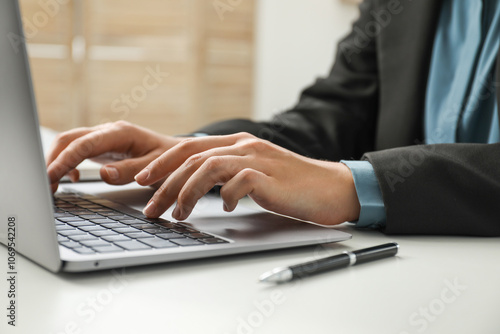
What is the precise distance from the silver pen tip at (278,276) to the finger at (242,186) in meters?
0.15

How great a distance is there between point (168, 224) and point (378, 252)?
210 mm

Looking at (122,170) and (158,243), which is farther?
(122,170)

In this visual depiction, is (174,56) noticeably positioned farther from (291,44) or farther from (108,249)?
(108,249)

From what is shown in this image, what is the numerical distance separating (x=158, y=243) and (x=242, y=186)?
0.13 m

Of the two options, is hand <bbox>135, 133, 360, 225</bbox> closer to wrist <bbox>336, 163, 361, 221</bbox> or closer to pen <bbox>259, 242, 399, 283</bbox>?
wrist <bbox>336, 163, 361, 221</bbox>

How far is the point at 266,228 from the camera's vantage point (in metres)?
0.62

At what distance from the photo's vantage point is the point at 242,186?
24.0 inches

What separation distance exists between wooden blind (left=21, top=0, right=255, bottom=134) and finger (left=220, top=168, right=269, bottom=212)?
2.81 metres

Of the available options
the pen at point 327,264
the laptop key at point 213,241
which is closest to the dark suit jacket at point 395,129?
the pen at point 327,264

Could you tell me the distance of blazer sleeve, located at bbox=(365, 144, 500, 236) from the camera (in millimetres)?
668

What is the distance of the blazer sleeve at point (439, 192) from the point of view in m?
0.67

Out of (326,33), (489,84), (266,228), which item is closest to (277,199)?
(266,228)

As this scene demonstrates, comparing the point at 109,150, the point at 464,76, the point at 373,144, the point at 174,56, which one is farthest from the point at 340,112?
the point at 174,56


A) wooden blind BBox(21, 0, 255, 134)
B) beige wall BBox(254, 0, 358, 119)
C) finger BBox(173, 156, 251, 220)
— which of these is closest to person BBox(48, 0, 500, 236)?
finger BBox(173, 156, 251, 220)
